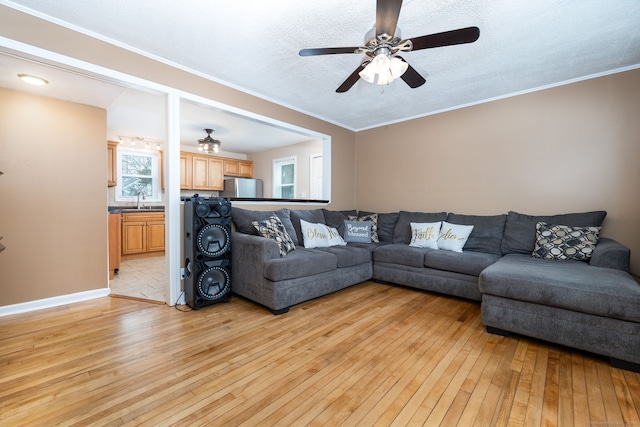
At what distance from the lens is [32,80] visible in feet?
8.21

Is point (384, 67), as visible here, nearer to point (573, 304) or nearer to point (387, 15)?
point (387, 15)

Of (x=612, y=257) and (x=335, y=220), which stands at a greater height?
(x=335, y=220)

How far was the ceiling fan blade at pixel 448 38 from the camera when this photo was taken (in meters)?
1.68

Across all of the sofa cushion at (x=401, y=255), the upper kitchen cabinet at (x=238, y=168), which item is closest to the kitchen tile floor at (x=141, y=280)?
the sofa cushion at (x=401, y=255)

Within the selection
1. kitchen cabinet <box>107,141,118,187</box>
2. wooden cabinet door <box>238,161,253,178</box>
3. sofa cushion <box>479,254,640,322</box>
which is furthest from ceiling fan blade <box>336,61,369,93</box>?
wooden cabinet door <box>238,161,253,178</box>

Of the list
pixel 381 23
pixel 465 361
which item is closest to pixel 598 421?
pixel 465 361

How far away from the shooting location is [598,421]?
1.31 metres

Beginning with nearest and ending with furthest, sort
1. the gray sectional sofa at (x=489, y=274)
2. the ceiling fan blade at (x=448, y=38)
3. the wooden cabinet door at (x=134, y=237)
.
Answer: the ceiling fan blade at (x=448, y=38), the gray sectional sofa at (x=489, y=274), the wooden cabinet door at (x=134, y=237)

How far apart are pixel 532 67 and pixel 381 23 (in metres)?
2.18

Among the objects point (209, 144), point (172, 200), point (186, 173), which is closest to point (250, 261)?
point (172, 200)

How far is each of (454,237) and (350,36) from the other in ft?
8.36

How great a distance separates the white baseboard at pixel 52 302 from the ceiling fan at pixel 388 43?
11.0 feet

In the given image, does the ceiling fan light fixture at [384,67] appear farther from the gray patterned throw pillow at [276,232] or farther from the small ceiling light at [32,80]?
the small ceiling light at [32,80]

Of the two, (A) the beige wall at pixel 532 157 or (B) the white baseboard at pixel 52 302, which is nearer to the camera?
(B) the white baseboard at pixel 52 302
